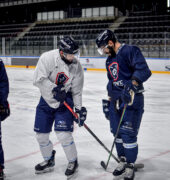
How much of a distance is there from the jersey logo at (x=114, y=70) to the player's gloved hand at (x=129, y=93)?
6.8 inches

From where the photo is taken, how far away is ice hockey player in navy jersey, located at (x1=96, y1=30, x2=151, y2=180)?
8.50 ft

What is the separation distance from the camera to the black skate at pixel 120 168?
110 inches

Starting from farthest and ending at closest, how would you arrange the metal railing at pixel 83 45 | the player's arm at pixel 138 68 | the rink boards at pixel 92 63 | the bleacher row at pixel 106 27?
the bleacher row at pixel 106 27 < the metal railing at pixel 83 45 < the rink boards at pixel 92 63 < the player's arm at pixel 138 68

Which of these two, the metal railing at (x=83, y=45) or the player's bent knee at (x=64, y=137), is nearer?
the player's bent knee at (x=64, y=137)

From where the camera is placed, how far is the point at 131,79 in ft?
8.62

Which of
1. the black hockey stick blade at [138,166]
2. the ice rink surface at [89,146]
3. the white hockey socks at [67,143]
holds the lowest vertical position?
the ice rink surface at [89,146]

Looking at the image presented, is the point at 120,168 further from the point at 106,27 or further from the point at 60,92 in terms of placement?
the point at 106,27

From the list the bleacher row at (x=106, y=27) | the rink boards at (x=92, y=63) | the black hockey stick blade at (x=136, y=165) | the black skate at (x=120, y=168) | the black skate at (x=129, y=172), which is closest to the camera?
the black skate at (x=129, y=172)

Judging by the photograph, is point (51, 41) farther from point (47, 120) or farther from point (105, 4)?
point (47, 120)

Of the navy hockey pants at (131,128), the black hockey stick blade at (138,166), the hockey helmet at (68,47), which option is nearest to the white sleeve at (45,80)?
the hockey helmet at (68,47)

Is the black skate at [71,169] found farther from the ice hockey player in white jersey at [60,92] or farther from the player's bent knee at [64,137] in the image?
the player's bent knee at [64,137]

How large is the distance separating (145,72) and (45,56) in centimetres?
87

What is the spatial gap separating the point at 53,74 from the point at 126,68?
0.64m

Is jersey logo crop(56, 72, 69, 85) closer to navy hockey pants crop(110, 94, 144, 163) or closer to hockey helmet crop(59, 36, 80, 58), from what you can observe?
hockey helmet crop(59, 36, 80, 58)
